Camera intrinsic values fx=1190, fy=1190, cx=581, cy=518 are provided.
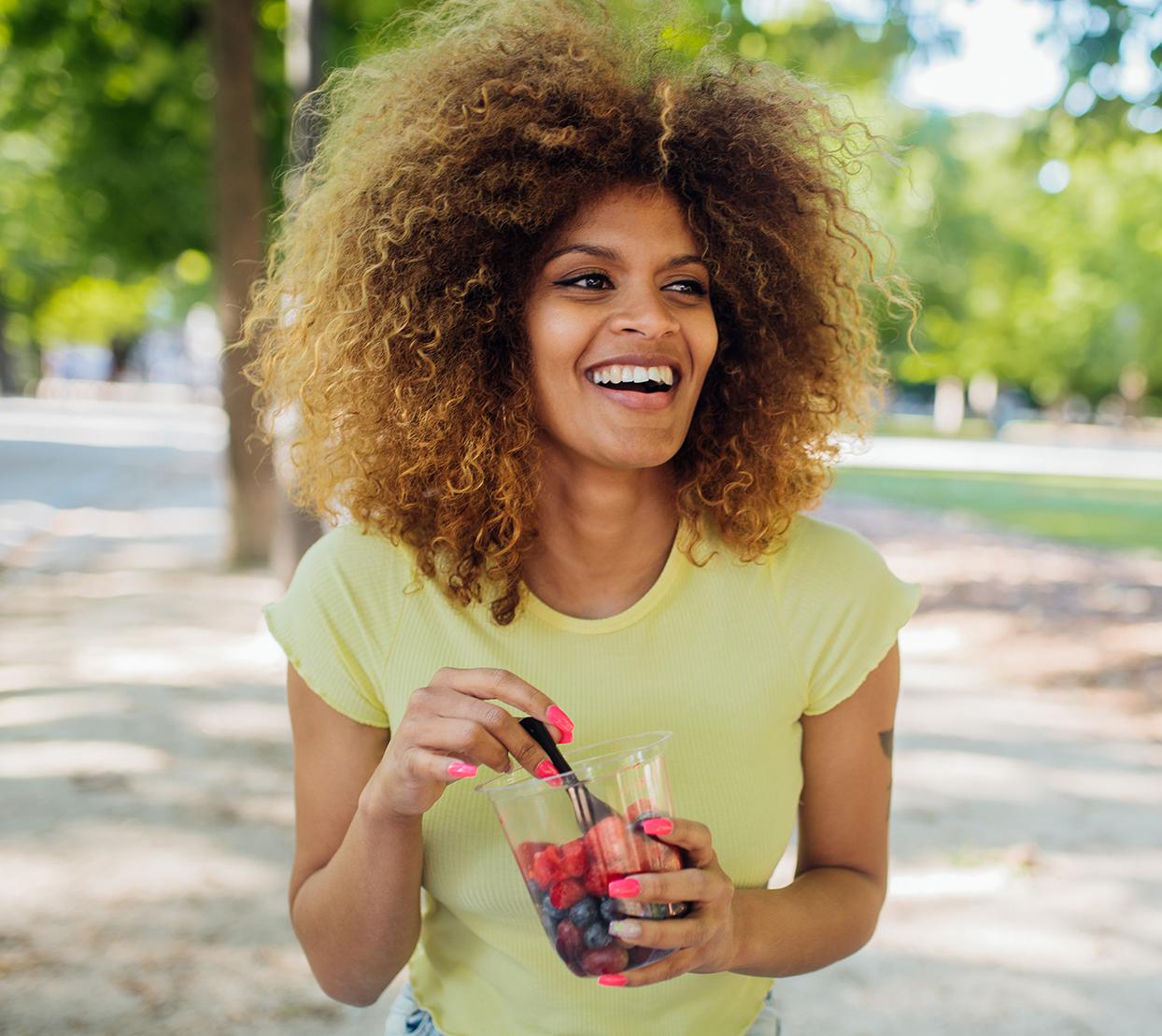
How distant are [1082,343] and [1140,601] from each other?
32.0m

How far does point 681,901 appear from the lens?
135 centimetres

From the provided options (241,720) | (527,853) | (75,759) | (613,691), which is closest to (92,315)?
(241,720)

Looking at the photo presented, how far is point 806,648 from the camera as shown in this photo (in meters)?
1.85

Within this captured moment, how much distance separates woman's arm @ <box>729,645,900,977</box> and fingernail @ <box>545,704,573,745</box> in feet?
1.54

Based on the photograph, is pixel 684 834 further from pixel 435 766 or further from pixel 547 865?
pixel 435 766

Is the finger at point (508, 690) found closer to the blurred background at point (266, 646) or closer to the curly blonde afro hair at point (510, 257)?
the curly blonde afro hair at point (510, 257)

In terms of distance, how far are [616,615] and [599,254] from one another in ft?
1.90

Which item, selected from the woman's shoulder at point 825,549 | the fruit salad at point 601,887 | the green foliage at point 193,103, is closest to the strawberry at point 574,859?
the fruit salad at point 601,887

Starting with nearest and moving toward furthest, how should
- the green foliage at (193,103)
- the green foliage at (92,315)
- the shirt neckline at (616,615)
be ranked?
the shirt neckline at (616,615) → the green foliage at (193,103) → the green foliage at (92,315)

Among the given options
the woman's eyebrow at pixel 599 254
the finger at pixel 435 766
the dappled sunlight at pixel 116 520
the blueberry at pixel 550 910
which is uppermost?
the woman's eyebrow at pixel 599 254

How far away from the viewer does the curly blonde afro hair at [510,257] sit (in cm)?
197

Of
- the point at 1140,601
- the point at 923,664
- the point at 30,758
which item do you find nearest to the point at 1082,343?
the point at 1140,601

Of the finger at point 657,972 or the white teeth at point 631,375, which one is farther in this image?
the white teeth at point 631,375

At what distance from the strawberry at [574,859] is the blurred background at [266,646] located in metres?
1.21
